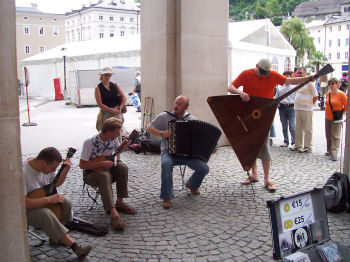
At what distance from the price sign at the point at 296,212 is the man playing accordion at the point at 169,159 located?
199 centimetres

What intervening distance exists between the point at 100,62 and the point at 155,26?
13451 mm

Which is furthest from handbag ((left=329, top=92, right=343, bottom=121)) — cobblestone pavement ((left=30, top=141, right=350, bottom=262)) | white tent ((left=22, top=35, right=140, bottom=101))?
white tent ((left=22, top=35, right=140, bottom=101))

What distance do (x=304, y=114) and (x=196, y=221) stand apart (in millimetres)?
4693

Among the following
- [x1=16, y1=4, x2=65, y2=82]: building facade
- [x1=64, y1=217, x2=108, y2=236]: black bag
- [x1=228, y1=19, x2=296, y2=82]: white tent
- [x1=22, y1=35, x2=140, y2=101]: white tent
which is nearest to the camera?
[x1=64, y1=217, x2=108, y2=236]: black bag

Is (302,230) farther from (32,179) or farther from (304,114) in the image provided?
(304,114)

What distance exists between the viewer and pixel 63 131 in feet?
38.4

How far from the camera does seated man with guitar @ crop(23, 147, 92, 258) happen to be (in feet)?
11.2

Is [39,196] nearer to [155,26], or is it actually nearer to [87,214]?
[87,214]

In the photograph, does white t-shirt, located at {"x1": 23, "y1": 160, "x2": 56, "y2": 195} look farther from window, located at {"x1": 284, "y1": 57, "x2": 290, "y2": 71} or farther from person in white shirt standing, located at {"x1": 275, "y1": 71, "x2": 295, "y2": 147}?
window, located at {"x1": 284, "y1": 57, "x2": 290, "y2": 71}

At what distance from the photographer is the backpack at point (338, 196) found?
15.1 ft

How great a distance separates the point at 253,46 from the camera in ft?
51.9

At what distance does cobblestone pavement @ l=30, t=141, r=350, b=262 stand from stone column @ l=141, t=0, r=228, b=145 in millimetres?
2223

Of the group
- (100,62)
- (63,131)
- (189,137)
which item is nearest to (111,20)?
(100,62)

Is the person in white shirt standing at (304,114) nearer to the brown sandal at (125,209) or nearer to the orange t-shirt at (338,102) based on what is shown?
the orange t-shirt at (338,102)
